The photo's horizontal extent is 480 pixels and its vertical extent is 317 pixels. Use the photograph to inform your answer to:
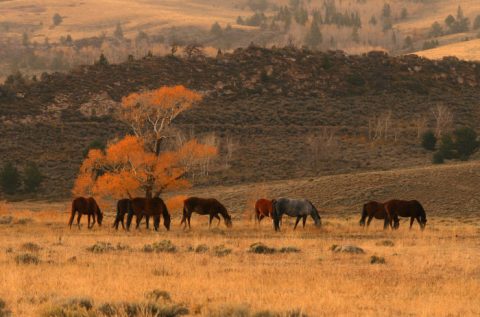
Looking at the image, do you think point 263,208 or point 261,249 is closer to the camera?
point 261,249

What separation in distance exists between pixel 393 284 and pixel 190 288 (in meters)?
4.04

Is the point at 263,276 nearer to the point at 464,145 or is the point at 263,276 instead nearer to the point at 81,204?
the point at 81,204

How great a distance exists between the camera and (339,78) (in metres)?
99.5

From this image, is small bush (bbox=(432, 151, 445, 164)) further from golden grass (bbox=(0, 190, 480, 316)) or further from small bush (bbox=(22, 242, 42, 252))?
small bush (bbox=(22, 242, 42, 252))

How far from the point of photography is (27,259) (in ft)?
57.5

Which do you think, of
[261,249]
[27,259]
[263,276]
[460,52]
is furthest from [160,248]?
[460,52]

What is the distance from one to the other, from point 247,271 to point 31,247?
24.6 ft

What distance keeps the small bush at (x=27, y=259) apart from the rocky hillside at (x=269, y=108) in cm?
4547

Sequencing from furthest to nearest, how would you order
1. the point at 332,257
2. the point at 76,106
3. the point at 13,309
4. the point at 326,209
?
the point at 76,106, the point at 326,209, the point at 332,257, the point at 13,309

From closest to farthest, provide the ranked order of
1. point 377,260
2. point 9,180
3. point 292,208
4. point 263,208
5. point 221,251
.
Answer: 1. point 377,260
2. point 221,251
3. point 292,208
4. point 263,208
5. point 9,180

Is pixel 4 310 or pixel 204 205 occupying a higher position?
pixel 4 310

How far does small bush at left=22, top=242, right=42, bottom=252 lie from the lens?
2035 cm

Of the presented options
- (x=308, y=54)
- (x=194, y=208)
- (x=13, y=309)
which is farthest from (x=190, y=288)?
(x=308, y=54)

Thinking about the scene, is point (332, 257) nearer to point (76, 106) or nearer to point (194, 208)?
point (194, 208)
